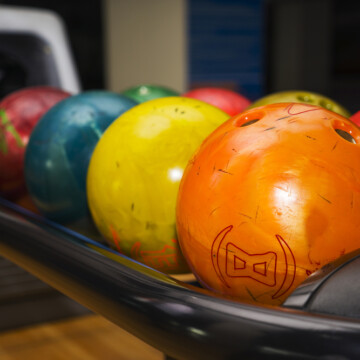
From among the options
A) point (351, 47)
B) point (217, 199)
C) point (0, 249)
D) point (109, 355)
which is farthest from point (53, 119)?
point (351, 47)

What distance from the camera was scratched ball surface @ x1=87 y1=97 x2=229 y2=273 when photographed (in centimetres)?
73

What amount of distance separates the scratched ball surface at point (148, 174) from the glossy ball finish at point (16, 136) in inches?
13.5

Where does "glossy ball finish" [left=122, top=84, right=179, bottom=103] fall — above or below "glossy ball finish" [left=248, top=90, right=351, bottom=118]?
below

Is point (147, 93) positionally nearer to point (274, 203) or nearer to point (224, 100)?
point (224, 100)

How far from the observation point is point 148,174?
733 millimetres

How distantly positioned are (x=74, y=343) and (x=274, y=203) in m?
1.72

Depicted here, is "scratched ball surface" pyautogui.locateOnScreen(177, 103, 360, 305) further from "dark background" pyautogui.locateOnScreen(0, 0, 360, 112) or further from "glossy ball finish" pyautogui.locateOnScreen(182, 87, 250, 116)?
"dark background" pyautogui.locateOnScreen(0, 0, 360, 112)

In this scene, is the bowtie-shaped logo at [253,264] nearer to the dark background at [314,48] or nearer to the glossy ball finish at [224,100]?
the glossy ball finish at [224,100]

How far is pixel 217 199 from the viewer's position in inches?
23.2

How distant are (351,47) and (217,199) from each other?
5.91 metres

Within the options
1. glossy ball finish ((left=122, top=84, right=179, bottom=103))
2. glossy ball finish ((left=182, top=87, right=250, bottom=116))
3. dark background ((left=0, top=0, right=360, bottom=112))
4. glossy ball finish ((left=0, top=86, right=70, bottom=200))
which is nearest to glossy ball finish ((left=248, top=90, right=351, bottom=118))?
glossy ball finish ((left=182, top=87, right=250, bottom=116))

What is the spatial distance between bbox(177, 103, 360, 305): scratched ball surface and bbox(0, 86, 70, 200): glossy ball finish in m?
0.55

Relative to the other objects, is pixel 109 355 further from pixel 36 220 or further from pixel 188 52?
pixel 188 52

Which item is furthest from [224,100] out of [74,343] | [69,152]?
[74,343]
